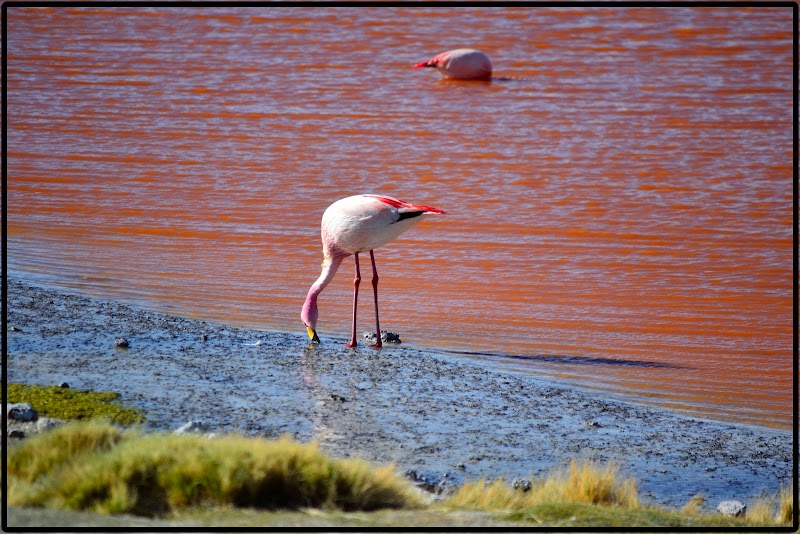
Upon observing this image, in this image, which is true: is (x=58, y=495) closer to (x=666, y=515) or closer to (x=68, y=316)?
(x=666, y=515)

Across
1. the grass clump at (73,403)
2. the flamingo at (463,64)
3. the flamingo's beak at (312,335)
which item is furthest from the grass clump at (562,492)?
the flamingo at (463,64)

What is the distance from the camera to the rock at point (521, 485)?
20.5 ft

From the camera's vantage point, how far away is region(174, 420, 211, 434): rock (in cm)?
649

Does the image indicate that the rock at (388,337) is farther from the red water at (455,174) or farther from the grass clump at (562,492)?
the grass clump at (562,492)

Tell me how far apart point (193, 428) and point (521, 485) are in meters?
1.88

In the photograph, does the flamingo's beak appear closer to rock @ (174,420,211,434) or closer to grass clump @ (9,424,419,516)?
rock @ (174,420,211,434)

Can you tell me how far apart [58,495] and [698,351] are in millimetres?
6148

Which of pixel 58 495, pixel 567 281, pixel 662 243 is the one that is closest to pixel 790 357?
pixel 567 281

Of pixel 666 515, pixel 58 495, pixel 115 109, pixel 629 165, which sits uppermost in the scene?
pixel 115 109

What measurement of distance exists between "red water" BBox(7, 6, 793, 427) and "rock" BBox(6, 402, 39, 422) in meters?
3.34

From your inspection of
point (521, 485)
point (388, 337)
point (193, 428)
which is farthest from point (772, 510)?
point (388, 337)

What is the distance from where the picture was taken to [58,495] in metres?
5.15

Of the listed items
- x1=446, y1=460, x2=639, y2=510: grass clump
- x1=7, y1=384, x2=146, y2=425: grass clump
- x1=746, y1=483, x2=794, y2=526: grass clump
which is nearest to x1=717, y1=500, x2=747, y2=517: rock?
x1=746, y1=483, x2=794, y2=526: grass clump

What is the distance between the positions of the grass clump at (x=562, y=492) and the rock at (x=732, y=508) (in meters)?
0.46
